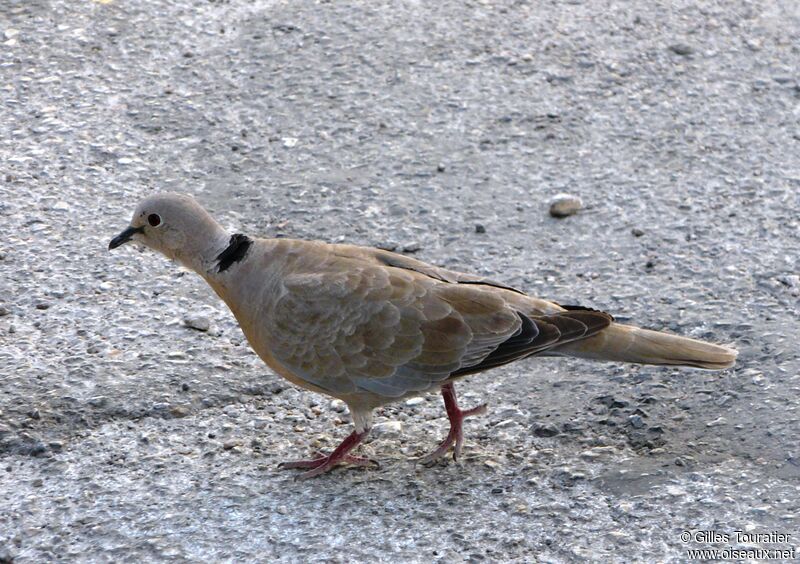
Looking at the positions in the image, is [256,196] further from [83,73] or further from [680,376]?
[680,376]

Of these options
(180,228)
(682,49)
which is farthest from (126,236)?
(682,49)

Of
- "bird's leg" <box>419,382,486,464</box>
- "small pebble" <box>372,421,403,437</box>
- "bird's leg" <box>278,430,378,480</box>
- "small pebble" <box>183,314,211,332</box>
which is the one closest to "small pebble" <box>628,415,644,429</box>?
"bird's leg" <box>419,382,486,464</box>

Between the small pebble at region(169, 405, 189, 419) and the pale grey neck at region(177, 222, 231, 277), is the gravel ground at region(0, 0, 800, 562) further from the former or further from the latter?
the pale grey neck at region(177, 222, 231, 277)

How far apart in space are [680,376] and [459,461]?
1.01 m

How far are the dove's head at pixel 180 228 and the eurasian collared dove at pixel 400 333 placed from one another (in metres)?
0.27

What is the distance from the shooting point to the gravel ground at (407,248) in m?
3.86

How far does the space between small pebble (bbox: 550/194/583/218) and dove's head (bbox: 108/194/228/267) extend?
6.13 feet

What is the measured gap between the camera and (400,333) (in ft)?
13.3

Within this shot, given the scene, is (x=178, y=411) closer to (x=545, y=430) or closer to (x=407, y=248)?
(x=545, y=430)

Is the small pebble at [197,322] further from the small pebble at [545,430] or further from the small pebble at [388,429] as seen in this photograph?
the small pebble at [545,430]

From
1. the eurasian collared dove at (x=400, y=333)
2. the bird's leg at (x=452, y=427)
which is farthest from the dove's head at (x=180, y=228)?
the bird's leg at (x=452, y=427)

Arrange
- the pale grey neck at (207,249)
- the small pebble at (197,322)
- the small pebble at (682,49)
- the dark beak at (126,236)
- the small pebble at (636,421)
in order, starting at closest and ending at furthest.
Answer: the small pebble at (636,421) → the pale grey neck at (207,249) → the dark beak at (126,236) → the small pebble at (197,322) → the small pebble at (682,49)

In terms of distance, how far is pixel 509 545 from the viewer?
3.69 metres

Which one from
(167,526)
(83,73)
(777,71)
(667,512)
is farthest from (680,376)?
(83,73)
